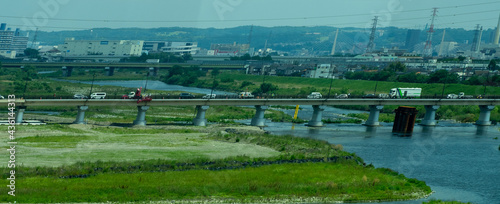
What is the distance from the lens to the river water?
48.9 m

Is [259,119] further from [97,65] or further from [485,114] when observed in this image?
[97,65]

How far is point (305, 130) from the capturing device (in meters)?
78.9

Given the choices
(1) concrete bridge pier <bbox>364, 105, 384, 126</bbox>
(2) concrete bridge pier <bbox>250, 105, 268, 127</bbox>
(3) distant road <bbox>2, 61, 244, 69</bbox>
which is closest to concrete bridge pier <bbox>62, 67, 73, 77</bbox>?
(3) distant road <bbox>2, 61, 244, 69</bbox>

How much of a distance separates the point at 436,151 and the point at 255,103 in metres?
23.7

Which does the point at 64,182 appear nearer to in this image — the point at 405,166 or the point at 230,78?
the point at 405,166

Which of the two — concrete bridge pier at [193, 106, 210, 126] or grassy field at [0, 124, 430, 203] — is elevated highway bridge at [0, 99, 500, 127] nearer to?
concrete bridge pier at [193, 106, 210, 126]

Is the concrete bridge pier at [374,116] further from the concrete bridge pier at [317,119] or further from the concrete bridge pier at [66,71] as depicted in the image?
the concrete bridge pier at [66,71]

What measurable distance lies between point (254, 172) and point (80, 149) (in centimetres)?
1426

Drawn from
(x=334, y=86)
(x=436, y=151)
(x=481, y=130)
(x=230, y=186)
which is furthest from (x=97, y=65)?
(x=230, y=186)

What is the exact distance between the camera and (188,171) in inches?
1831

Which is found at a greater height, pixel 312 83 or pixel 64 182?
pixel 312 83

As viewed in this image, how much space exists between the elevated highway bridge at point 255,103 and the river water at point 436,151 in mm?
2136

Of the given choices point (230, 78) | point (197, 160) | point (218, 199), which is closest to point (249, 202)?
point (218, 199)

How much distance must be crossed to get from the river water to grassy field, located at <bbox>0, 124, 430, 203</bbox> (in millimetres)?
3106
